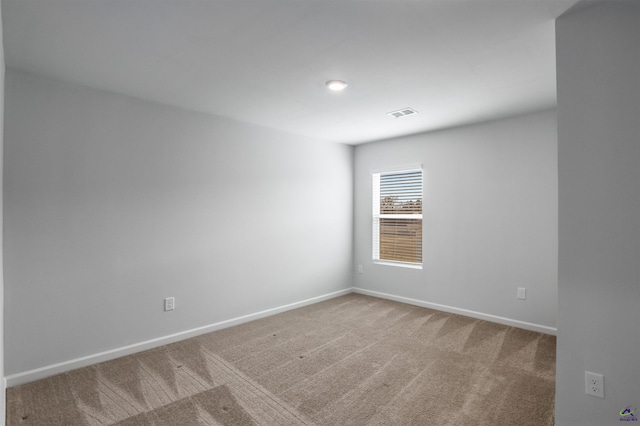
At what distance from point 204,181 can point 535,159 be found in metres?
3.55

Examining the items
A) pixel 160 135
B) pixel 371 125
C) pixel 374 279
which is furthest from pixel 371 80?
pixel 374 279

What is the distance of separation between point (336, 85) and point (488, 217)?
2451mm

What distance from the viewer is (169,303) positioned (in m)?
3.30

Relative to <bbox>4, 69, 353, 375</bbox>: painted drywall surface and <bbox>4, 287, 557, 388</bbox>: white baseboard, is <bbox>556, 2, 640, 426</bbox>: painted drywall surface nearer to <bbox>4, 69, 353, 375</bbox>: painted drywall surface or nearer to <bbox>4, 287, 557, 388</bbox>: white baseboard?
<bbox>4, 287, 557, 388</bbox>: white baseboard

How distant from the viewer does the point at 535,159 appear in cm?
358

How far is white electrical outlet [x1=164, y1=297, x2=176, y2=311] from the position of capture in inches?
129

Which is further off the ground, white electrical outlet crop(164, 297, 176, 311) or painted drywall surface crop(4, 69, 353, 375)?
painted drywall surface crop(4, 69, 353, 375)

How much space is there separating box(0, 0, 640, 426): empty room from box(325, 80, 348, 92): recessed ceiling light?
1.0 inches

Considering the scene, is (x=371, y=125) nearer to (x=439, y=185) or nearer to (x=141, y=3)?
(x=439, y=185)

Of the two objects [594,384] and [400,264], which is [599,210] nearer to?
[594,384]

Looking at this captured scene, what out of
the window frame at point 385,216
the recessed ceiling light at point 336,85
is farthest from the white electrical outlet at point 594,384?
the window frame at point 385,216

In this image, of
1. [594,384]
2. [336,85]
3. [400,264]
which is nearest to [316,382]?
[594,384]

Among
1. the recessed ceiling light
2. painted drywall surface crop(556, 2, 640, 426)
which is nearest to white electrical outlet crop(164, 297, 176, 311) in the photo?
the recessed ceiling light

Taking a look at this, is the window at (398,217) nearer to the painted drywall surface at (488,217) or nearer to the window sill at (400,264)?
the window sill at (400,264)
